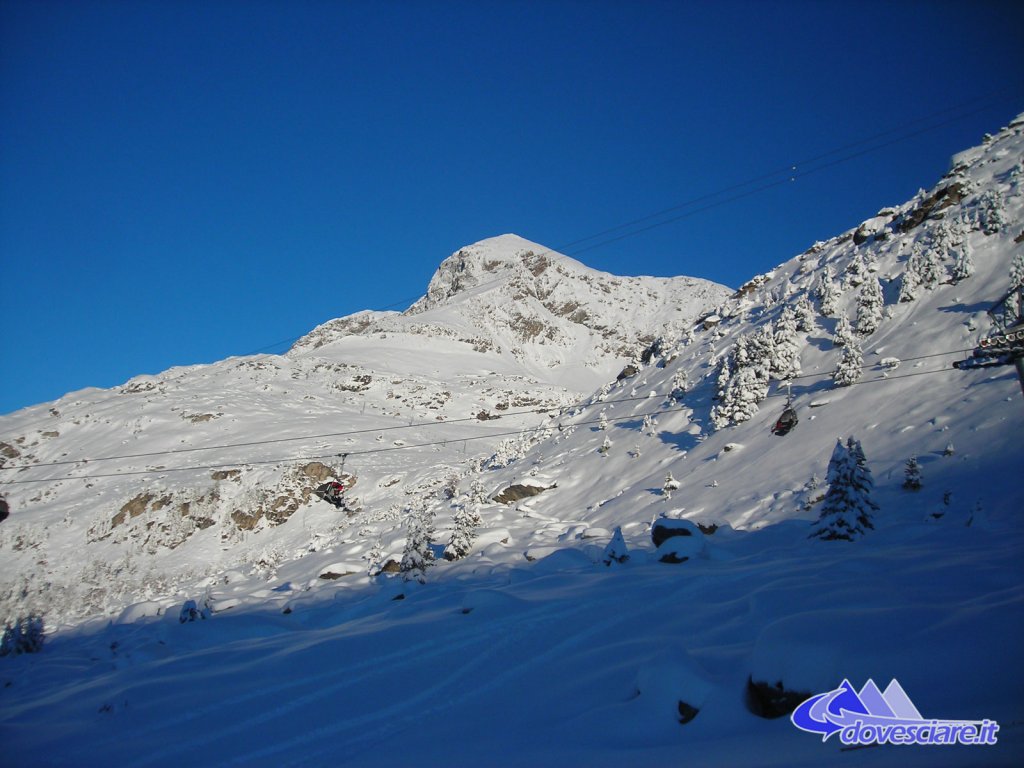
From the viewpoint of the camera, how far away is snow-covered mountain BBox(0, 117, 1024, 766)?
5.24 m

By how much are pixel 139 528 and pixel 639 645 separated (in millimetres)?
44412

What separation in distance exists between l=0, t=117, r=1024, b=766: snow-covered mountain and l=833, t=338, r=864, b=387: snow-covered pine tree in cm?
11

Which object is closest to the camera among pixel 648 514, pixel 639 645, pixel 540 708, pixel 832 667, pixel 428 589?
pixel 832 667

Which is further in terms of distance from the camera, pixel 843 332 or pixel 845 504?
pixel 843 332

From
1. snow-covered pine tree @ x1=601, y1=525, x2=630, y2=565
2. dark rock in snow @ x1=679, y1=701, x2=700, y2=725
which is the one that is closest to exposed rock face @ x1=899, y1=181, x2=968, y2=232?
snow-covered pine tree @ x1=601, y1=525, x2=630, y2=565

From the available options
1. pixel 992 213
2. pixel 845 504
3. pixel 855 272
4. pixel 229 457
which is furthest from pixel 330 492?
pixel 992 213

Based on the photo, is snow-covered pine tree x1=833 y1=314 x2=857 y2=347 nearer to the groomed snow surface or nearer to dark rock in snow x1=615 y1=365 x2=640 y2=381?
the groomed snow surface

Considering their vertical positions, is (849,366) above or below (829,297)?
below

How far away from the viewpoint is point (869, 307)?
2881 cm

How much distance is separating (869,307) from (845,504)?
2089 centimetres

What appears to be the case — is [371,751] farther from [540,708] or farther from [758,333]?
[758,333]

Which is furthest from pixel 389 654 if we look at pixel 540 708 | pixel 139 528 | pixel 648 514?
pixel 139 528

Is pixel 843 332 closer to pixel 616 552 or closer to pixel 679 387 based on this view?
pixel 679 387

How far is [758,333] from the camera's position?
3039 centimetres
